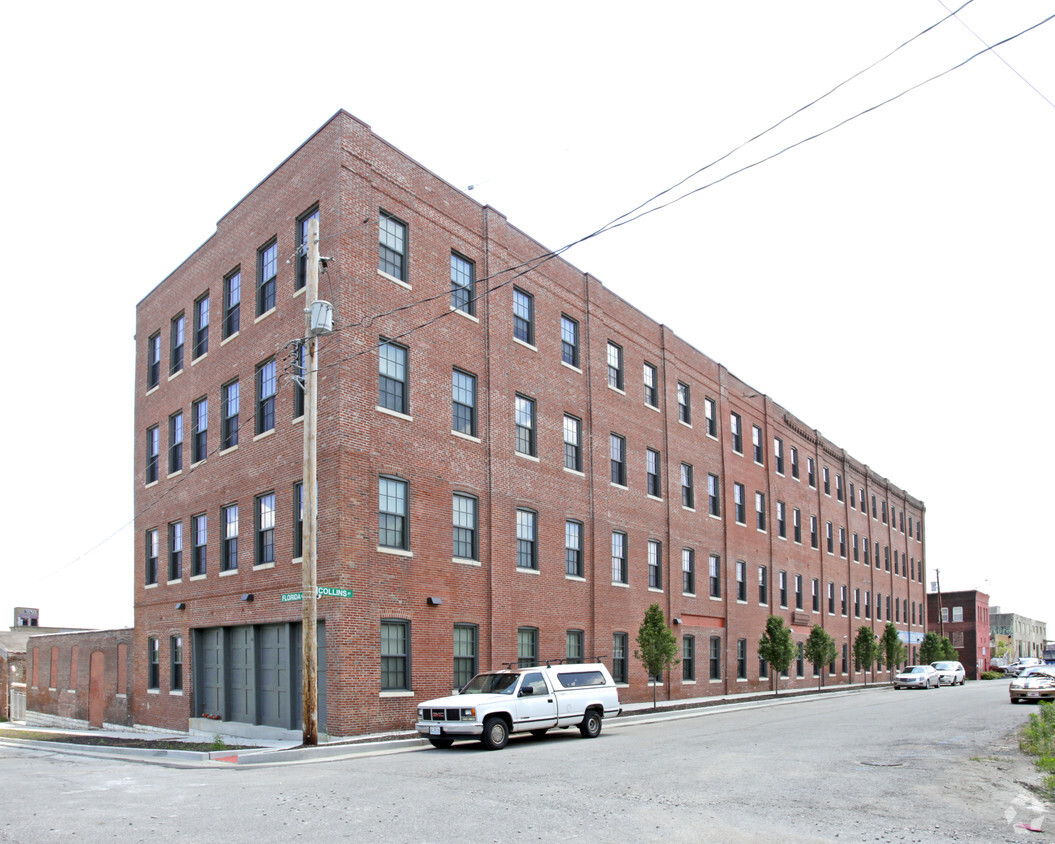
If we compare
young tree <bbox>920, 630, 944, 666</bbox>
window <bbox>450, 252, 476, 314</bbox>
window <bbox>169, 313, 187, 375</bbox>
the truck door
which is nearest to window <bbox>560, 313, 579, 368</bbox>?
window <bbox>450, 252, 476, 314</bbox>

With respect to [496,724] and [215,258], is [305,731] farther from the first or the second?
[215,258]

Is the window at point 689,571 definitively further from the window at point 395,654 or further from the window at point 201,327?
the window at point 201,327

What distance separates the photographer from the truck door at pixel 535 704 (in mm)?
19953

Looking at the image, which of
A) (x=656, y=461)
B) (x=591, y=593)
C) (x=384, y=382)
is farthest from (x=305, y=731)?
(x=656, y=461)

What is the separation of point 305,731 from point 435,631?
19.8ft

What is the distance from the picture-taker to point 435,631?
24.7 metres

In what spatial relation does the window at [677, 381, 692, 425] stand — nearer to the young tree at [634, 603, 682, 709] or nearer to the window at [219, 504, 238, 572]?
the young tree at [634, 603, 682, 709]

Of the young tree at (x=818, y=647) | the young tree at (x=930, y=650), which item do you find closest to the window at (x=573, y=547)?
the young tree at (x=818, y=647)

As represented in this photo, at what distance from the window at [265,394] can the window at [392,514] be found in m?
3.94

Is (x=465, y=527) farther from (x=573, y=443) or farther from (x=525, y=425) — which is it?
(x=573, y=443)

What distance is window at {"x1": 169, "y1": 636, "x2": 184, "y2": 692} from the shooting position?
2922cm

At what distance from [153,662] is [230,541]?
701 centimetres

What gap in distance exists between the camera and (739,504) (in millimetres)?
44562

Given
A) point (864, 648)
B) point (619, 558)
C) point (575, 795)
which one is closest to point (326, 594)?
point (575, 795)
